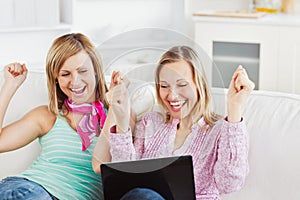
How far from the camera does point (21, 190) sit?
4.70 feet

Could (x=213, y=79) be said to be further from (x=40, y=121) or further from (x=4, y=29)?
(x=4, y=29)

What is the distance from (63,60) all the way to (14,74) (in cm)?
15

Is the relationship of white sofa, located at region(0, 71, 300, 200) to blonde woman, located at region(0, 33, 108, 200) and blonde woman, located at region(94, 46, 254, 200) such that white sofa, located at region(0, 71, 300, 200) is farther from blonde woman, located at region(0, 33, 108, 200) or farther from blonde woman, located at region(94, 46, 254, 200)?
blonde woman, located at region(0, 33, 108, 200)

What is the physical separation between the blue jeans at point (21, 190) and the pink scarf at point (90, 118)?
0.16 metres

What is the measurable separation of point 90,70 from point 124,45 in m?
0.10

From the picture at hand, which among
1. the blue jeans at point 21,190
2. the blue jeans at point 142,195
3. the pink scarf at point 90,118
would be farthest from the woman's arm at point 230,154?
the blue jeans at point 21,190

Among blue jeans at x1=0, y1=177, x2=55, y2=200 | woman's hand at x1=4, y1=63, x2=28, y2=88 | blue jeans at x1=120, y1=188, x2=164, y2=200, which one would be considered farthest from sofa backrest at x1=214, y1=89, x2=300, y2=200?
woman's hand at x1=4, y1=63, x2=28, y2=88

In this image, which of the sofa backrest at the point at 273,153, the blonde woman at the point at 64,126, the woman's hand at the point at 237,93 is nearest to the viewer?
the woman's hand at the point at 237,93

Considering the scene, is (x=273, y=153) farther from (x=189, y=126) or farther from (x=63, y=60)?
(x=63, y=60)

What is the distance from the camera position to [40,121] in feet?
5.15

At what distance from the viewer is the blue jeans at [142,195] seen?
51.9 inches

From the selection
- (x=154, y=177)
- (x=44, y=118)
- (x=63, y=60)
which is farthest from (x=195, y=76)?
(x=44, y=118)

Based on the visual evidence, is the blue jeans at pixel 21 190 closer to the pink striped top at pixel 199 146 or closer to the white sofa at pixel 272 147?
the pink striped top at pixel 199 146

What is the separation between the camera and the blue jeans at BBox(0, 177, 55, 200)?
141cm
